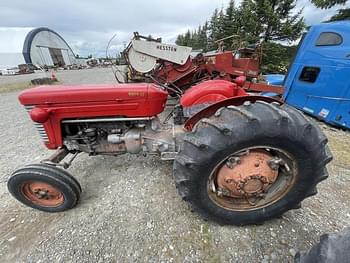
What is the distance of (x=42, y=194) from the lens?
185cm

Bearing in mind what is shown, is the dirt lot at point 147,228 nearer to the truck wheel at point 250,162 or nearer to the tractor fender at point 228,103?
the truck wheel at point 250,162

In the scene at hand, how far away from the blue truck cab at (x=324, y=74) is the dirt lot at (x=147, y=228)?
193 centimetres

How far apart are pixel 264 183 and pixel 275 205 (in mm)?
235

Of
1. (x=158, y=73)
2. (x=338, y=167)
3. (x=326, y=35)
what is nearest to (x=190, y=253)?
(x=338, y=167)

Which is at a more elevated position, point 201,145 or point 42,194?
point 201,145

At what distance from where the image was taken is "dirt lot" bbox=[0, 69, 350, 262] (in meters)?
1.52

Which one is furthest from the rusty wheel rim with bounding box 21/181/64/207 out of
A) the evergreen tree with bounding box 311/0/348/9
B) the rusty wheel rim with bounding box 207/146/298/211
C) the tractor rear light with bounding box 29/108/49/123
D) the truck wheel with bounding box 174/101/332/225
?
the evergreen tree with bounding box 311/0/348/9

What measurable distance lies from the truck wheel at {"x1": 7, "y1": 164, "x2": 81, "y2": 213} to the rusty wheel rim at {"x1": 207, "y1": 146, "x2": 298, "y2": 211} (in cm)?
132

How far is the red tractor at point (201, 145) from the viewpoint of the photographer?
1337 mm

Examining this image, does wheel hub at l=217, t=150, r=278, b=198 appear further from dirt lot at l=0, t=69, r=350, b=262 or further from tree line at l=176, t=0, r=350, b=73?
tree line at l=176, t=0, r=350, b=73

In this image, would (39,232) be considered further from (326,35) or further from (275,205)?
(326,35)

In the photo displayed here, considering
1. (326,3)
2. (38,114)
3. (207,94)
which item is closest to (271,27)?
(326,3)

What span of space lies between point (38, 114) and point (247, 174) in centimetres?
197

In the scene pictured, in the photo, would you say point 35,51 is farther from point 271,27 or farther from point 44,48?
point 271,27
